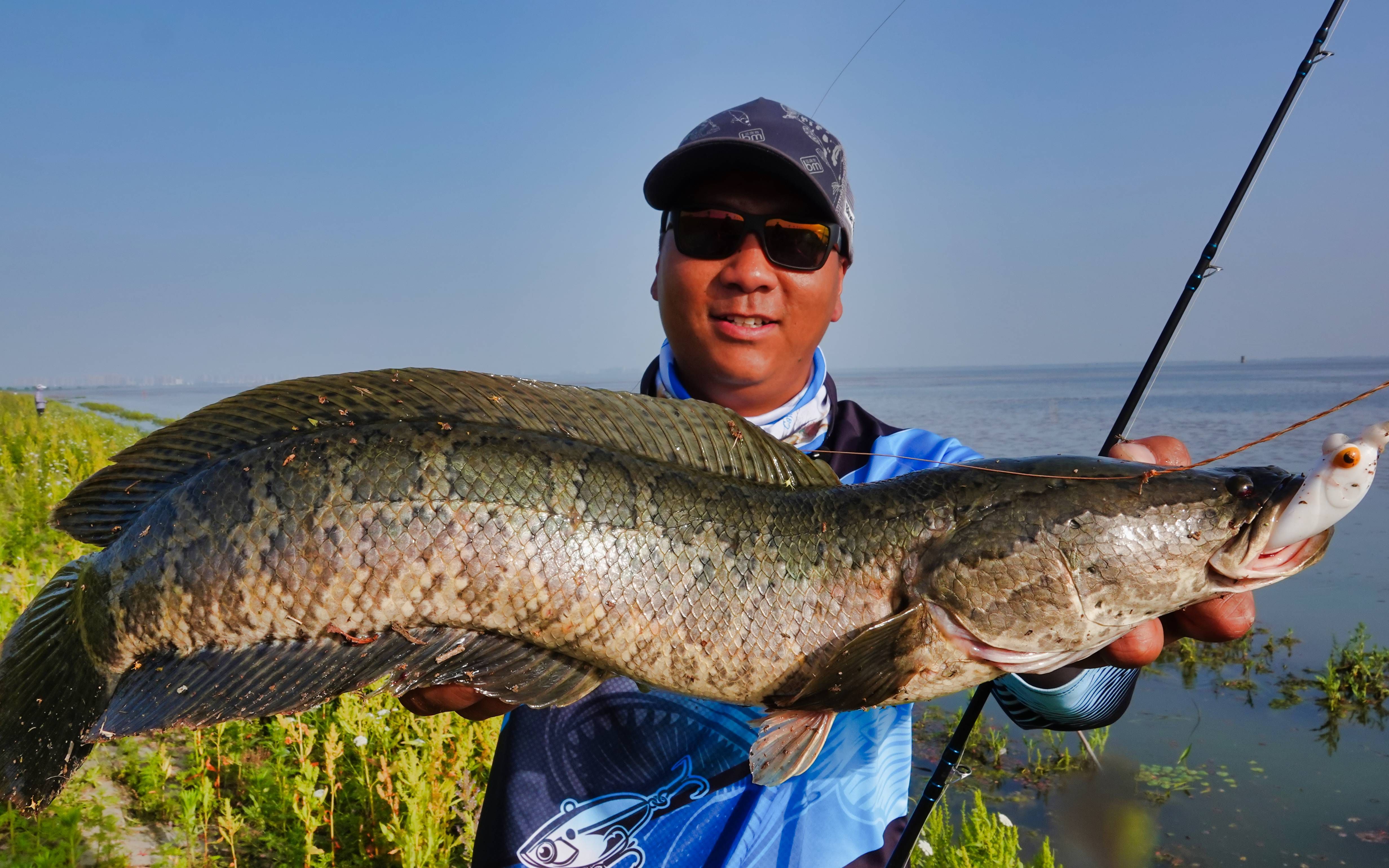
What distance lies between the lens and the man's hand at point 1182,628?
6.73 feet

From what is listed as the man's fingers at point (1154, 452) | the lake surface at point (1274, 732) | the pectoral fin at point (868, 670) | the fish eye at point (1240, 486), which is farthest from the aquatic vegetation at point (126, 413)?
the fish eye at point (1240, 486)

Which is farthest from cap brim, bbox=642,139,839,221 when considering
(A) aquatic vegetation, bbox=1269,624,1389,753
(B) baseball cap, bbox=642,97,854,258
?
(A) aquatic vegetation, bbox=1269,624,1389,753

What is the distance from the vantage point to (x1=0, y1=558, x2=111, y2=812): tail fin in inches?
78.9

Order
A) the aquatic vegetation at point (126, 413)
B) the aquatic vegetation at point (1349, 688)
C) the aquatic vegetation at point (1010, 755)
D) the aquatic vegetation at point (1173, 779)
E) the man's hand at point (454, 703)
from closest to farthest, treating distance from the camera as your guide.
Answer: the man's hand at point (454, 703)
the aquatic vegetation at point (1173, 779)
the aquatic vegetation at point (1010, 755)
the aquatic vegetation at point (1349, 688)
the aquatic vegetation at point (126, 413)

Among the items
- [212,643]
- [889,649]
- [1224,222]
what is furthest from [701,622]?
[1224,222]

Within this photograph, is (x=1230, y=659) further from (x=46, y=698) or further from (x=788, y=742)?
(x=46, y=698)

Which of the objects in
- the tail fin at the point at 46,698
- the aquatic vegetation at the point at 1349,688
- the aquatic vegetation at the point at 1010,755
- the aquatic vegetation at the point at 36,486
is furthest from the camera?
the aquatic vegetation at the point at 36,486

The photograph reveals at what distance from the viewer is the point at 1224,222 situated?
9.53 feet

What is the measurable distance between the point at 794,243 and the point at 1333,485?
5.61ft

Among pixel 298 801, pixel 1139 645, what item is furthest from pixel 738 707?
pixel 298 801

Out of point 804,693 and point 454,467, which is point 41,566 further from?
point 804,693

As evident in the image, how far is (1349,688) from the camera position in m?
6.84

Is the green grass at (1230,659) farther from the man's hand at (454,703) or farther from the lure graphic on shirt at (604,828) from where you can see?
the man's hand at (454,703)

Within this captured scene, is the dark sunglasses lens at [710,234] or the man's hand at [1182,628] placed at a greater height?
the dark sunglasses lens at [710,234]
